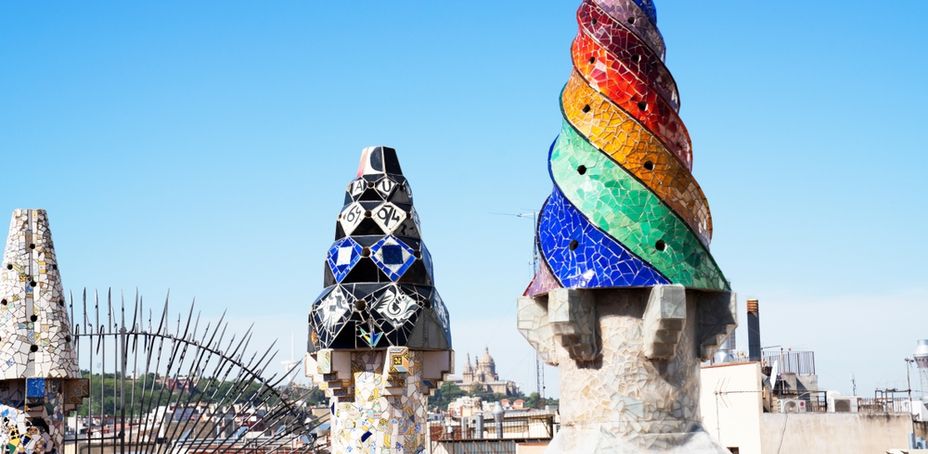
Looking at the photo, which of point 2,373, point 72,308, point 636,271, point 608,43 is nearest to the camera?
point 636,271

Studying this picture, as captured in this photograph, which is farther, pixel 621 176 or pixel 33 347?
pixel 33 347

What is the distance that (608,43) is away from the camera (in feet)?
38.9

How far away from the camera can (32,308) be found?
1745 cm

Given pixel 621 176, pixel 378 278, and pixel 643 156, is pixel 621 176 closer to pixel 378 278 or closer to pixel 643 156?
pixel 643 156

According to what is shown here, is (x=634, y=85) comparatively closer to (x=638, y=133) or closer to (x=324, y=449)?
(x=638, y=133)

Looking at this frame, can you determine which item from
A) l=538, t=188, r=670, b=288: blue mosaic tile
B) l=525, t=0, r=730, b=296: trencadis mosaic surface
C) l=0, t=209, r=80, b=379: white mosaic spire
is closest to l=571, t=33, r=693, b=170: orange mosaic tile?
l=525, t=0, r=730, b=296: trencadis mosaic surface

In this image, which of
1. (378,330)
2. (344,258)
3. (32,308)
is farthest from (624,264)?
(32,308)

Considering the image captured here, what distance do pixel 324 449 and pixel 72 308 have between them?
4.87 m

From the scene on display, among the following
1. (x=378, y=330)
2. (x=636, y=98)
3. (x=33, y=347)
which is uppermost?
(x=636, y=98)

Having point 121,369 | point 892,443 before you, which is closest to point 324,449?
point 121,369

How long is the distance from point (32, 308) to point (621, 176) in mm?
9601

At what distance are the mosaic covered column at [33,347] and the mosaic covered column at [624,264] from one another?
27.4 ft

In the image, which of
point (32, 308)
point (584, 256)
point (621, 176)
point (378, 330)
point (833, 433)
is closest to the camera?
point (584, 256)

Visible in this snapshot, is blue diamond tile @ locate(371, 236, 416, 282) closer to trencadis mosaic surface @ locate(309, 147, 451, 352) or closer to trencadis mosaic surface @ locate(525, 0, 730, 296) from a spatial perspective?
trencadis mosaic surface @ locate(309, 147, 451, 352)
